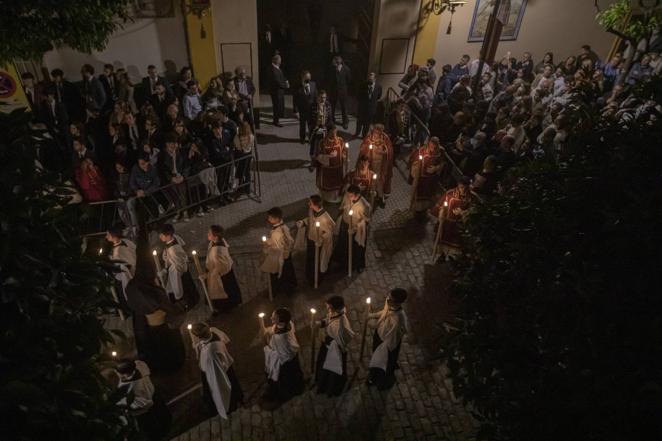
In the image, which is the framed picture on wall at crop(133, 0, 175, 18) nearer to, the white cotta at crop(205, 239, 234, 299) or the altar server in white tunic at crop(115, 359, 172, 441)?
the white cotta at crop(205, 239, 234, 299)

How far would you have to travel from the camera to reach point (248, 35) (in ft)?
48.1

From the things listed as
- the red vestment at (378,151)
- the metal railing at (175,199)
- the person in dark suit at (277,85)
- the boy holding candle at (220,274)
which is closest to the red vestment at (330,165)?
the red vestment at (378,151)

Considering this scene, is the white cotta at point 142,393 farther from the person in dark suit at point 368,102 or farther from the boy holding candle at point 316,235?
the person in dark suit at point 368,102

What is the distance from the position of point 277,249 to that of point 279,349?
2159mm

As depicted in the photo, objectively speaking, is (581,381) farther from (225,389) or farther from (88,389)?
(225,389)

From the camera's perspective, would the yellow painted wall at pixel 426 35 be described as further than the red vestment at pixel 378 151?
Yes

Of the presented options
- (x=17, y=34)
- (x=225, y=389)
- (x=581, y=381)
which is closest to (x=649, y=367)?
(x=581, y=381)

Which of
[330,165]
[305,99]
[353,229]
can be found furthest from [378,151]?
[305,99]

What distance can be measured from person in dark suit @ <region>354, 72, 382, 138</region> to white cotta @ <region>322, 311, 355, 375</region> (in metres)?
9.11

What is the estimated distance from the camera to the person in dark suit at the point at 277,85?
1415cm

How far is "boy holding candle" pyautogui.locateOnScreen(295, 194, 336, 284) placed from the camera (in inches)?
328

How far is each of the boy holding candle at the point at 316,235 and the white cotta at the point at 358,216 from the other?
306 mm

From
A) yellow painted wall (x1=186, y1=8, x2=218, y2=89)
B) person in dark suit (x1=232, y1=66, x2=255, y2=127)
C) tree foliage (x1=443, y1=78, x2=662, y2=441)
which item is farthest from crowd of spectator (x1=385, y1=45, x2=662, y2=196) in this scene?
yellow painted wall (x1=186, y1=8, x2=218, y2=89)

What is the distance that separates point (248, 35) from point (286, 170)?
5090 mm
